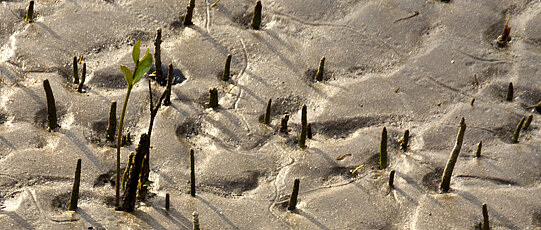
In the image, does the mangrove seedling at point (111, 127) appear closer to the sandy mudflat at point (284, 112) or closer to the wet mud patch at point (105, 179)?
the sandy mudflat at point (284, 112)

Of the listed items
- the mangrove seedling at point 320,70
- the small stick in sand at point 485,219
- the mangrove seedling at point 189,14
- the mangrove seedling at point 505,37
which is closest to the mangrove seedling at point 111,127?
the mangrove seedling at point 189,14

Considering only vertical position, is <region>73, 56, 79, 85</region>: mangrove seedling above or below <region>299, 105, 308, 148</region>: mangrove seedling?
above

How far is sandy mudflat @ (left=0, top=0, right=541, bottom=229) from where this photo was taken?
3281mm

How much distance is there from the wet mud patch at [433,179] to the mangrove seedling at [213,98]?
1061 mm

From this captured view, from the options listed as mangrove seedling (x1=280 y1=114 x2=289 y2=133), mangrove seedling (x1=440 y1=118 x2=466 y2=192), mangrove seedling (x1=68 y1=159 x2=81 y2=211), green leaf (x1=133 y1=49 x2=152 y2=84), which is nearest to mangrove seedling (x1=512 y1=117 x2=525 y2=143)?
mangrove seedling (x1=440 y1=118 x2=466 y2=192)

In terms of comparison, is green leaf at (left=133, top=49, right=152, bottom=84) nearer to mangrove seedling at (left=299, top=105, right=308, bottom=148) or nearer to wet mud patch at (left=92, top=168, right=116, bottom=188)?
wet mud patch at (left=92, top=168, right=116, bottom=188)

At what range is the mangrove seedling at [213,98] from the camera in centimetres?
371

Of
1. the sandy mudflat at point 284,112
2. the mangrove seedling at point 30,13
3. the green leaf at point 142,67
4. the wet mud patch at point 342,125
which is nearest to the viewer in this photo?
the green leaf at point 142,67

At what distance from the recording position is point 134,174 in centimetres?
305

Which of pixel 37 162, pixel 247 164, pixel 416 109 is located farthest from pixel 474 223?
pixel 37 162

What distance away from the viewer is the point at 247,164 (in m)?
3.48

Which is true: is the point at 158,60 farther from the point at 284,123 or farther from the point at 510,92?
the point at 510,92

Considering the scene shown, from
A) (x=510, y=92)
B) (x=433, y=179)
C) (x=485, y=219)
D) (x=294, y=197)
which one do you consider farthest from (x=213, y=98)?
(x=510, y=92)

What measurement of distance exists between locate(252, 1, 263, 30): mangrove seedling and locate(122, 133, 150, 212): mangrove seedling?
1.39 metres
